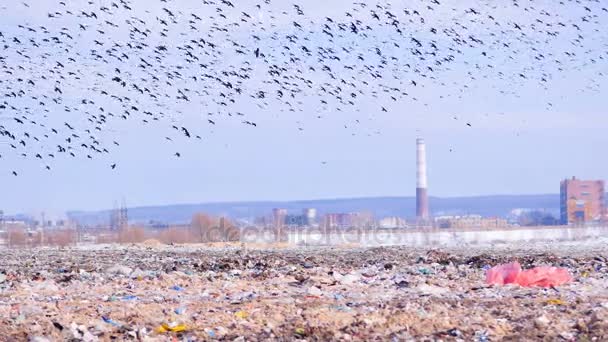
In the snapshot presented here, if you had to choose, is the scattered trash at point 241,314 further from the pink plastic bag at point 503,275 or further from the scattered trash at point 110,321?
the pink plastic bag at point 503,275

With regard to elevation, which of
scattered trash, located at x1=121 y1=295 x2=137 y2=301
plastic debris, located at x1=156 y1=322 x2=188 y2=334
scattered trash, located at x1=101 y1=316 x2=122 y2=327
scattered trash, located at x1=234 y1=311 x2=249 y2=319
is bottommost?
plastic debris, located at x1=156 y1=322 x2=188 y2=334

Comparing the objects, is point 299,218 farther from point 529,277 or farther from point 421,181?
point 529,277

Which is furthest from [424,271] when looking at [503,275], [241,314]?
[241,314]

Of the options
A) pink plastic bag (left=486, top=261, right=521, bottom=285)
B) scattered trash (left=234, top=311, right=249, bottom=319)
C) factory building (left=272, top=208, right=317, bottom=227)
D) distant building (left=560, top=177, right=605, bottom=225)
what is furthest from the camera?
distant building (left=560, top=177, right=605, bottom=225)

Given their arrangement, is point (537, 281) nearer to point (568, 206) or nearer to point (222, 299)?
point (222, 299)

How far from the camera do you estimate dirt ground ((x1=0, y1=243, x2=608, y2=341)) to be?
13.2 meters

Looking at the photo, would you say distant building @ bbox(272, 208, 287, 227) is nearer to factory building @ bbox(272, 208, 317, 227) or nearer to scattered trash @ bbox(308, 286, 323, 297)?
factory building @ bbox(272, 208, 317, 227)

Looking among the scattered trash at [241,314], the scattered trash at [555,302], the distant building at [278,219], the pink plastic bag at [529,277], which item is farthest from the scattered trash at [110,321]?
the distant building at [278,219]

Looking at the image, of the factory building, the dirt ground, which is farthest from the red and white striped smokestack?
the dirt ground

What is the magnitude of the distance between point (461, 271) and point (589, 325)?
9.03m

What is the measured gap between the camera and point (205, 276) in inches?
834

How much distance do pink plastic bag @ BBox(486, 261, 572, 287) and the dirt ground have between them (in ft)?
0.71

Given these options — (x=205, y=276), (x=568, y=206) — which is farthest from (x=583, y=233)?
(x=205, y=276)

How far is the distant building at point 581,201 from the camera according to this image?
4119 inches
